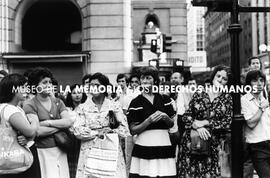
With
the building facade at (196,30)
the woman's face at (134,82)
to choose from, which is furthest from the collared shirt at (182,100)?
the building facade at (196,30)

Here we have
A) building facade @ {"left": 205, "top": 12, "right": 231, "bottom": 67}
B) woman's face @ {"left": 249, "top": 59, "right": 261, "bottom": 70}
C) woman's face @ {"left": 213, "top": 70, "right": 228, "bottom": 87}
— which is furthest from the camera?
building facade @ {"left": 205, "top": 12, "right": 231, "bottom": 67}

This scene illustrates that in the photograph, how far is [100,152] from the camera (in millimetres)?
6699

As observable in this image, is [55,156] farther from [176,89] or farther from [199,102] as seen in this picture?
[176,89]

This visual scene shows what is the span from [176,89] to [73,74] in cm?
1048

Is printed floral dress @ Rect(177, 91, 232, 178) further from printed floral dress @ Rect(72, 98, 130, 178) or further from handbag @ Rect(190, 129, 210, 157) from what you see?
printed floral dress @ Rect(72, 98, 130, 178)

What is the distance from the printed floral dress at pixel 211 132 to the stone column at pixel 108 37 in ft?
39.6

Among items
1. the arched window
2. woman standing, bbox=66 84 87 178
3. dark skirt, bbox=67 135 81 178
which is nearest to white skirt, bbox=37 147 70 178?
woman standing, bbox=66 84 87 178

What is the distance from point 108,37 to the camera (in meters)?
19.3

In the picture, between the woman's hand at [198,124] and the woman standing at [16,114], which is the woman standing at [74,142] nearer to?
the woman standing at [16,114]

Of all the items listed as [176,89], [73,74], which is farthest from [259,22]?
[176,89]

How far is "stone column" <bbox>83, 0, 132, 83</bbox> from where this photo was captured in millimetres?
19234

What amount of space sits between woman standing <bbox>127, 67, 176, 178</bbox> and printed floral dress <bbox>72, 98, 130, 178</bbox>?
0.19 meters

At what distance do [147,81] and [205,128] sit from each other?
3.73 feet

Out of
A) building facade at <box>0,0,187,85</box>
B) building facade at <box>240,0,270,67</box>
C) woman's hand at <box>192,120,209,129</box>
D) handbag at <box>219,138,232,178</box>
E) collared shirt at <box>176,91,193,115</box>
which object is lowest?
handbag at <box>219,138,232,178</box>
